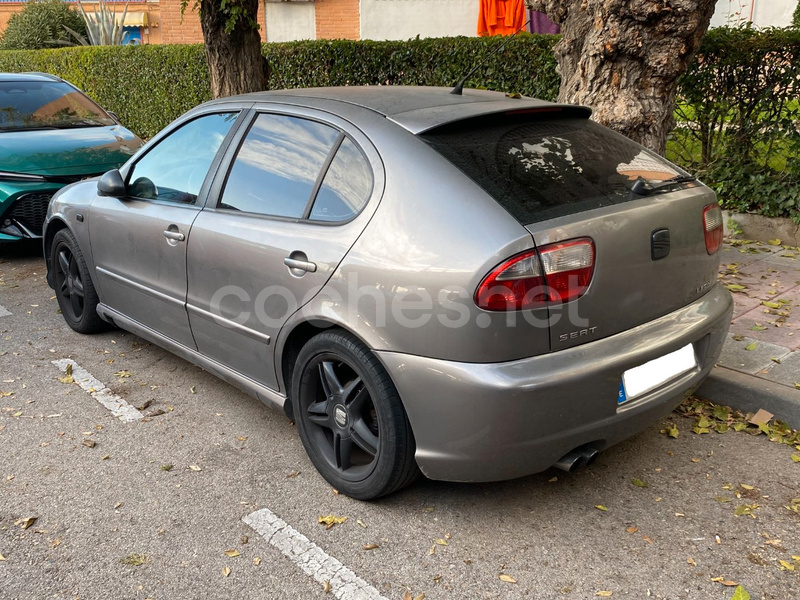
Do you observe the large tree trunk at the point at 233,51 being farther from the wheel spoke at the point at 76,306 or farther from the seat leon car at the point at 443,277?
the seat leon car at the point at 443,277

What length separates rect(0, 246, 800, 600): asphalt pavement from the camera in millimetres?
2660

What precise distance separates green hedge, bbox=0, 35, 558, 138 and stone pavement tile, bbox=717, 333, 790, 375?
3.80m

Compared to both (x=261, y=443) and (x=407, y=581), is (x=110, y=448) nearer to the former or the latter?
(x=261, y=443)

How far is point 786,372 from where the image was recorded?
4.00 meters

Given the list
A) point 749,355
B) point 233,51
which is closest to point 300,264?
point 749,355

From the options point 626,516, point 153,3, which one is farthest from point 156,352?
point 153,3

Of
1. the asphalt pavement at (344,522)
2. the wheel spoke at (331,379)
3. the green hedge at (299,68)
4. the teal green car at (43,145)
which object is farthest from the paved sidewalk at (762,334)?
the teal green car at (43,145)

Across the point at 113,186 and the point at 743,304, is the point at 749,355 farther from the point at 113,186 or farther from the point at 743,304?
the point at 113,186

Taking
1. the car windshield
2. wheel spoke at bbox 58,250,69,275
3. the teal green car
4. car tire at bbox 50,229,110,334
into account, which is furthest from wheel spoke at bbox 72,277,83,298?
the car windshield

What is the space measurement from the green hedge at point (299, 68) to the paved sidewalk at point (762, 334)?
2599 mm

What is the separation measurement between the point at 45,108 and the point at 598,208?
23.2 ft

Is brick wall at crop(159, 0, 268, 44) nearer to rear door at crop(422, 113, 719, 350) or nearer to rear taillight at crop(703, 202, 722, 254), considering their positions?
rear door at crop(422, 113, 719, 350)

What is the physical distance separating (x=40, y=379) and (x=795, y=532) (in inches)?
155

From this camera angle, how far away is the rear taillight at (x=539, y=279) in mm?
2564
